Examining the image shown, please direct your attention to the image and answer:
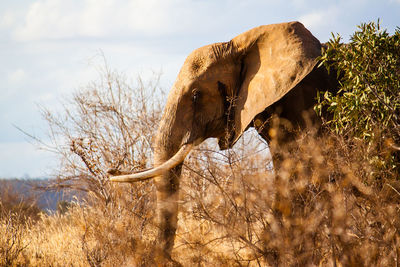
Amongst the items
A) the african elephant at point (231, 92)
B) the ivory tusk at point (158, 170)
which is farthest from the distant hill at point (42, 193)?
the african elephant at point (231, 92)

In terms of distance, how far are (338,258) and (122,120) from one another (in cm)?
586

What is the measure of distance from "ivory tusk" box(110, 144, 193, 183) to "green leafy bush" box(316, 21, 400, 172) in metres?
1.71

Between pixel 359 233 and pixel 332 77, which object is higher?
pixel 332 77

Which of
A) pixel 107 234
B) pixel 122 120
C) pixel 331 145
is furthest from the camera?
pixel 122 120

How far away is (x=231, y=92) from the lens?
661 centimetres

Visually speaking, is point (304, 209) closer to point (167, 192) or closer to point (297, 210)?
point (297, 210)

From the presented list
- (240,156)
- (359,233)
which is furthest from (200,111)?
(359,233)

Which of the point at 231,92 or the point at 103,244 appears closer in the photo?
the point at 103,244

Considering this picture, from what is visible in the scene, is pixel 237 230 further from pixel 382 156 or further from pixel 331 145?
pixel 382 156

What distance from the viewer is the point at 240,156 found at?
5.30 metres

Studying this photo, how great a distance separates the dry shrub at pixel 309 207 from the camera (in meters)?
4.94

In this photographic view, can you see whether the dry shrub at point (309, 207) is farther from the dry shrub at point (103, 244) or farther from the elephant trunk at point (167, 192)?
the dry shrub at point (103, 244)

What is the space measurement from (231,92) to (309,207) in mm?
2105

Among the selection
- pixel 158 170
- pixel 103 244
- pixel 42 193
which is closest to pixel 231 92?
pixel 158 170
